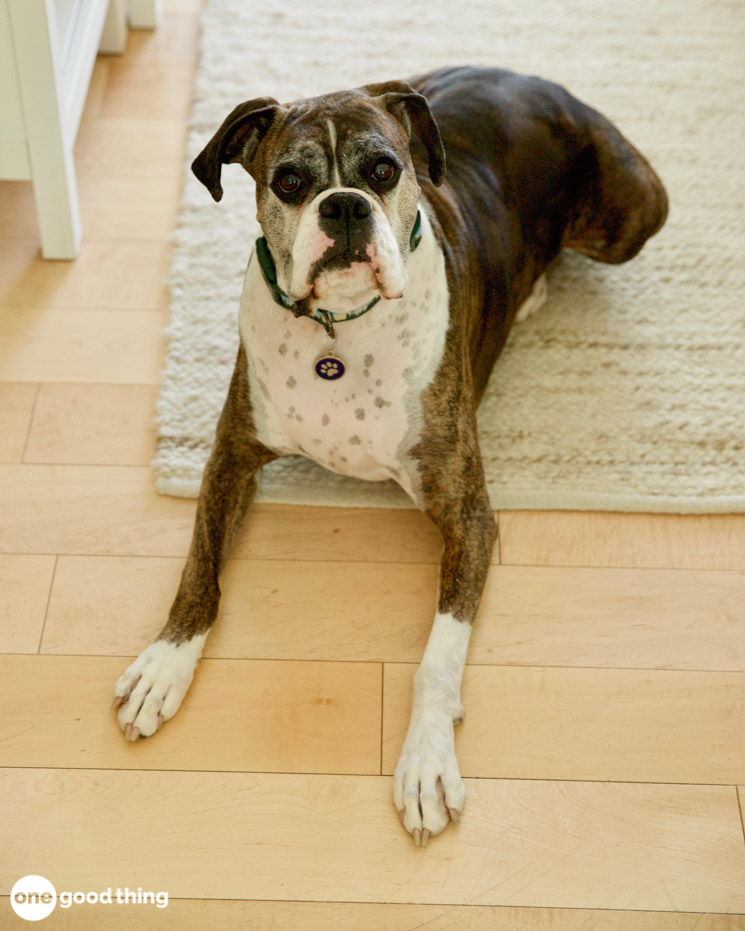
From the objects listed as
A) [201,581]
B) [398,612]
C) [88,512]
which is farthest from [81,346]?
[398,612]

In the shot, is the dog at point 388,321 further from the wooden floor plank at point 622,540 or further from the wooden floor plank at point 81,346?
the wooden floor plank at point 81,346

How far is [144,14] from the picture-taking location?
3.43 m

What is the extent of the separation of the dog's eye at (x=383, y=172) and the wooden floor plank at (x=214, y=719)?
3.04ft

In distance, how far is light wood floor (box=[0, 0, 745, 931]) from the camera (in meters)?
1.76

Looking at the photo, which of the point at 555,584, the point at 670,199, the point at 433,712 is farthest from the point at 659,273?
the point at 433,712

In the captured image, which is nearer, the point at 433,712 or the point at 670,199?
the point at 433,712

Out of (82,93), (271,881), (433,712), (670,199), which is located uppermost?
(82,93)

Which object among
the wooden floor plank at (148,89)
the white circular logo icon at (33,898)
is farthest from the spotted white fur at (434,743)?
the wooden floor plank at (148,89)

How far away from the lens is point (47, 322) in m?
2.61

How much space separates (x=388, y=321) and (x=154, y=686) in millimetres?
802

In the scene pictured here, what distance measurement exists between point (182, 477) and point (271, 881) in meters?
0.91

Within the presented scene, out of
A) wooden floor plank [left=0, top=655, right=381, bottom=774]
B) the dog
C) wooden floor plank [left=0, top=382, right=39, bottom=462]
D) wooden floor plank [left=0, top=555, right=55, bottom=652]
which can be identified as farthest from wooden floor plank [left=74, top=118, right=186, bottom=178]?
wooden floor plank [left=0, top=655, right=381, bottom=774]

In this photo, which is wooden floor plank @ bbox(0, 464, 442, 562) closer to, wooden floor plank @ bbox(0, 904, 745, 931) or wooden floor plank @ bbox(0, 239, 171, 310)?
wooden floor plank @ bbox(0, 239, 171, 310)

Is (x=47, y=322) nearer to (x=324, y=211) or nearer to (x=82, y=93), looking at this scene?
(x=82, y=93)
